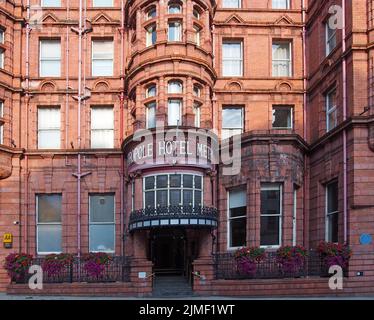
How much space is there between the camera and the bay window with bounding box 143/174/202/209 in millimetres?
19219

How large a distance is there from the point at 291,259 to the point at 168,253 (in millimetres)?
6062

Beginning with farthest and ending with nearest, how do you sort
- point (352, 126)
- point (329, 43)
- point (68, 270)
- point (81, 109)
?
point (81, 109) → point (329, 43) → point (68, 270) → point (352, 126)

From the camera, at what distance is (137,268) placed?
62.7 feet

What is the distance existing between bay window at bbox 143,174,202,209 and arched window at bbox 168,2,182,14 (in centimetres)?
721

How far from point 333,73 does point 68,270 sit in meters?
13.6

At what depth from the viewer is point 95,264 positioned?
1923 cm

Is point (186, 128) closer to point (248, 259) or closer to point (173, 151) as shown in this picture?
point (173, 151)

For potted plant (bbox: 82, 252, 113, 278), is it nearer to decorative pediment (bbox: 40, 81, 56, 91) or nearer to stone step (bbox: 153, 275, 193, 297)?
stone step (bbox: 153, 275, 193, 297)

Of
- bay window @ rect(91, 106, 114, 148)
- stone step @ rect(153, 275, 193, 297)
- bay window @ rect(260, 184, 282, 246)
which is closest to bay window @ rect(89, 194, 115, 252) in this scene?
bay window @ rect(91, 106, 114, 148)

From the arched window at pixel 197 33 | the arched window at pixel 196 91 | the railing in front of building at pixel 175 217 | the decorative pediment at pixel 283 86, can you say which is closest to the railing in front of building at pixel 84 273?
the railing in front of building at pixel 175 217

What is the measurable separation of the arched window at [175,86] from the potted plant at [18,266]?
9.10m

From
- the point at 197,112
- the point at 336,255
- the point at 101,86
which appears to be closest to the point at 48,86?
the point at 101,86

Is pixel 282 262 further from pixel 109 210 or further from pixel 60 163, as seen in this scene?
pixel 60 163

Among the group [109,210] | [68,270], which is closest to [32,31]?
[109,210]
